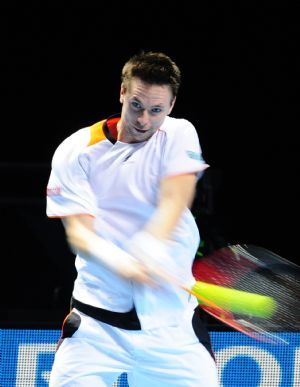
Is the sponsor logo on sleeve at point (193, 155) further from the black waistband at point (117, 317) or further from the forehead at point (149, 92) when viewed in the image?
the black waistband at point (117, 317)

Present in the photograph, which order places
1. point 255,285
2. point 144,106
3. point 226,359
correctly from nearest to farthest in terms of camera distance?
point 144,106, point 255,285, point 226,359

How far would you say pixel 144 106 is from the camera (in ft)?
10.6

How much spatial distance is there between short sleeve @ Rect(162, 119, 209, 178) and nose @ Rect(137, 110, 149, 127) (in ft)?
0.47

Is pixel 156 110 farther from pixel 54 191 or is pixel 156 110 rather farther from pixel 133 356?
pixel 133 356

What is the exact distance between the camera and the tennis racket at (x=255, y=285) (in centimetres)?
335

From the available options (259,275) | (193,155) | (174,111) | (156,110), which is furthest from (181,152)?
(174,111)

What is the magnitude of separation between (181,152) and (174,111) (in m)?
2.66

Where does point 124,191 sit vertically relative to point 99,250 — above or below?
above

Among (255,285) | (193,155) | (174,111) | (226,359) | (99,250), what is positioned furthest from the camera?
(174,111)

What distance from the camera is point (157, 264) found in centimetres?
308

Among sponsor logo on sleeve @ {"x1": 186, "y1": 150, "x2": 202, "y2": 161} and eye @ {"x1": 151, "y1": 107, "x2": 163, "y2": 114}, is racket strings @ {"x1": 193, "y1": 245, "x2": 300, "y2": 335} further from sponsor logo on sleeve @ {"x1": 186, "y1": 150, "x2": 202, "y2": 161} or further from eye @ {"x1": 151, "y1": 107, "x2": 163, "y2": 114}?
eye @ {"x1": 151, "y1": 107, "x2": 163, "y2": 114}

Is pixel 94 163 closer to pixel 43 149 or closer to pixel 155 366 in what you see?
pixel 155 366

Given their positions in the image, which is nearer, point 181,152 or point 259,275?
point 181,152

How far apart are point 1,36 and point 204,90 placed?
50.4 inches
